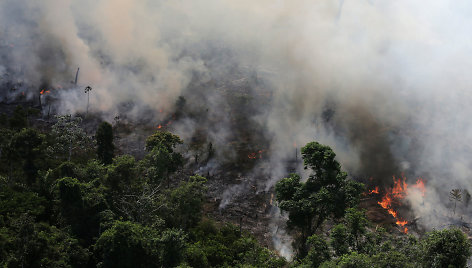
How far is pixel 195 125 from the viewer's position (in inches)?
3110

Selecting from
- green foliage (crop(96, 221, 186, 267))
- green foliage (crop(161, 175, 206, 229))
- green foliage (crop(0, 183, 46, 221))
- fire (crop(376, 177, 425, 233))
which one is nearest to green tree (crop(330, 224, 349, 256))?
green foliage (crop(96, 221, 186, 267))

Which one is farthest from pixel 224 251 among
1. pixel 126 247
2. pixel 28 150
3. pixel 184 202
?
pixel 28 150

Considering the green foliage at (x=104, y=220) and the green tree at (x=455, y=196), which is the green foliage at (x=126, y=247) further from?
the green tree at (x=455, y=196)

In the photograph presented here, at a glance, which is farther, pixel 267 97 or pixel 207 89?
pixel 207 89

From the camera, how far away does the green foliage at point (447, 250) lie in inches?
957

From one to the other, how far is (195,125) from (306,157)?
41.8 m

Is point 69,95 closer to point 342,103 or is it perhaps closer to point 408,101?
point 342,103

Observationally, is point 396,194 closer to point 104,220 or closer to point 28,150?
point 104,220

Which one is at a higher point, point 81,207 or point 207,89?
point 207,89

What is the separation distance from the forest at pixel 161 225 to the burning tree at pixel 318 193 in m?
0.10

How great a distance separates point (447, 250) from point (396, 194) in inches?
1313

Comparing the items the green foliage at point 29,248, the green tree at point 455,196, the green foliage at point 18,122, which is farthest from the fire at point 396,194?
the green foliage at point 18,122

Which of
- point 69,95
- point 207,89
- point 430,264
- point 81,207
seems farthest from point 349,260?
point 69,95

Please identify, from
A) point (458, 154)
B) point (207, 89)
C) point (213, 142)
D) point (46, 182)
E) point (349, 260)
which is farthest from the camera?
point (207, 89)
